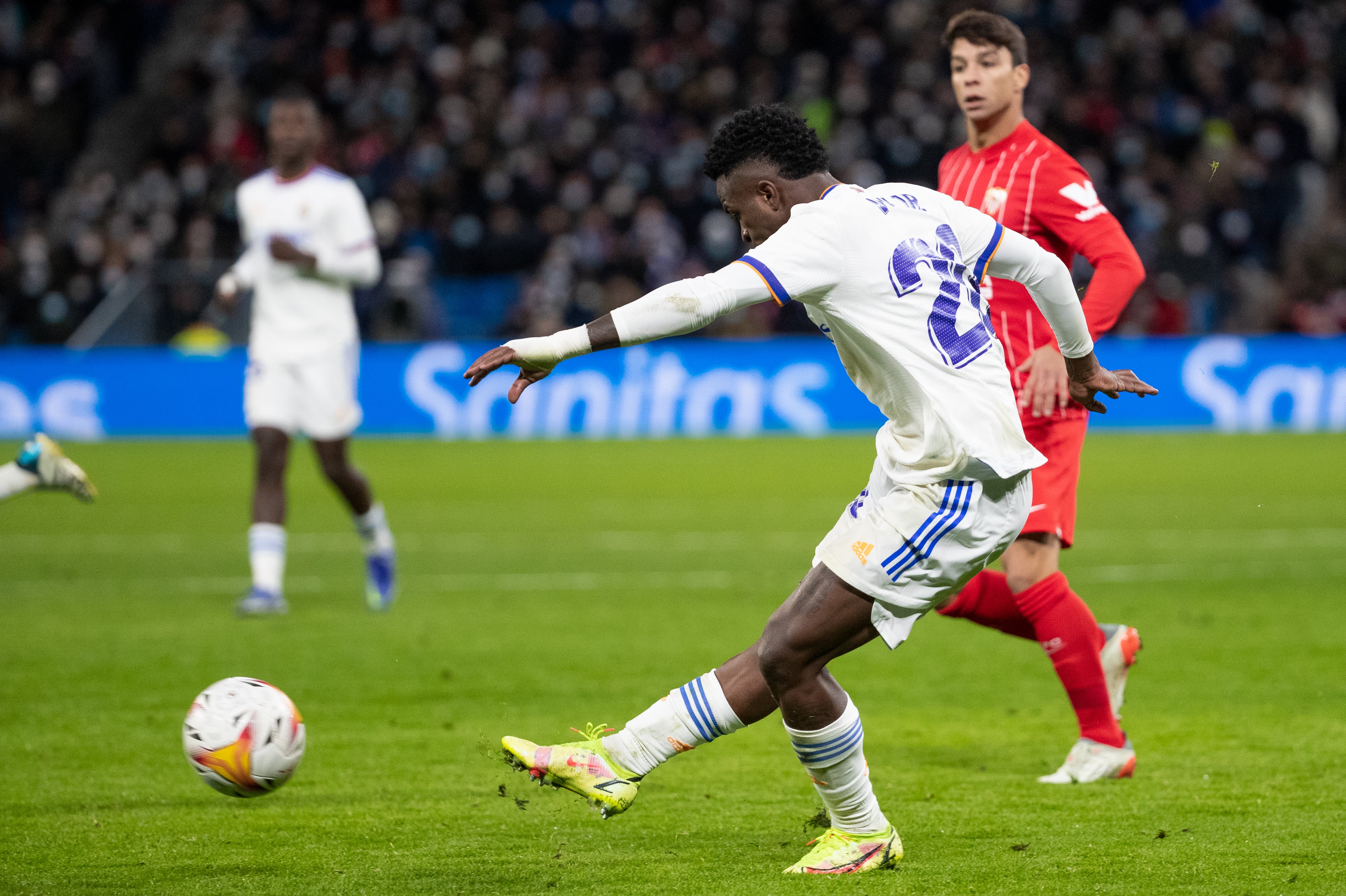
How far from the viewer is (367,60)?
2488 centimetres

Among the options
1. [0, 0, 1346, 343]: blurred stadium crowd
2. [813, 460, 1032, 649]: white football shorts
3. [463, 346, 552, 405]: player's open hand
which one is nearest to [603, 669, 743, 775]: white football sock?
[813, 460, 1032, 649]: white football shorts

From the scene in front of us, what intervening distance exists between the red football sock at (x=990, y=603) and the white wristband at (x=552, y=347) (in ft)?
7.29

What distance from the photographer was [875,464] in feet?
13.6

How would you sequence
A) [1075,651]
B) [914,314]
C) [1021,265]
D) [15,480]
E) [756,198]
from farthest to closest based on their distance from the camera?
[15,480] < [1075,651] < [1021,265] < [756,198] < [914,314]

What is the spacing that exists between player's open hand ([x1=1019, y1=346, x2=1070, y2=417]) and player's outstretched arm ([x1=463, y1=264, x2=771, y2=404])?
4.82 feet

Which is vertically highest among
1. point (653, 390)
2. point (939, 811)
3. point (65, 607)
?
point (939, 811)

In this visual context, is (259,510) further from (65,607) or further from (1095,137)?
(1095,137)

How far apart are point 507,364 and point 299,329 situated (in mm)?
5333

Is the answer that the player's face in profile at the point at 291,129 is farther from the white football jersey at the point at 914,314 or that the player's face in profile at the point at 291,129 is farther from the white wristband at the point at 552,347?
the white wristband at the point at 552,347

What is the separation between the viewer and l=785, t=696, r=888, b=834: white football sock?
4020 millimetres

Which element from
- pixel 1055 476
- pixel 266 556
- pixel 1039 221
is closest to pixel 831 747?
pixel 1055 476

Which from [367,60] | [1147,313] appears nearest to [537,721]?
[1147,313]

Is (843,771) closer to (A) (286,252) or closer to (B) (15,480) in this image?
(B) (15,480)

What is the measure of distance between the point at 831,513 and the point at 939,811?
25.5 feet
